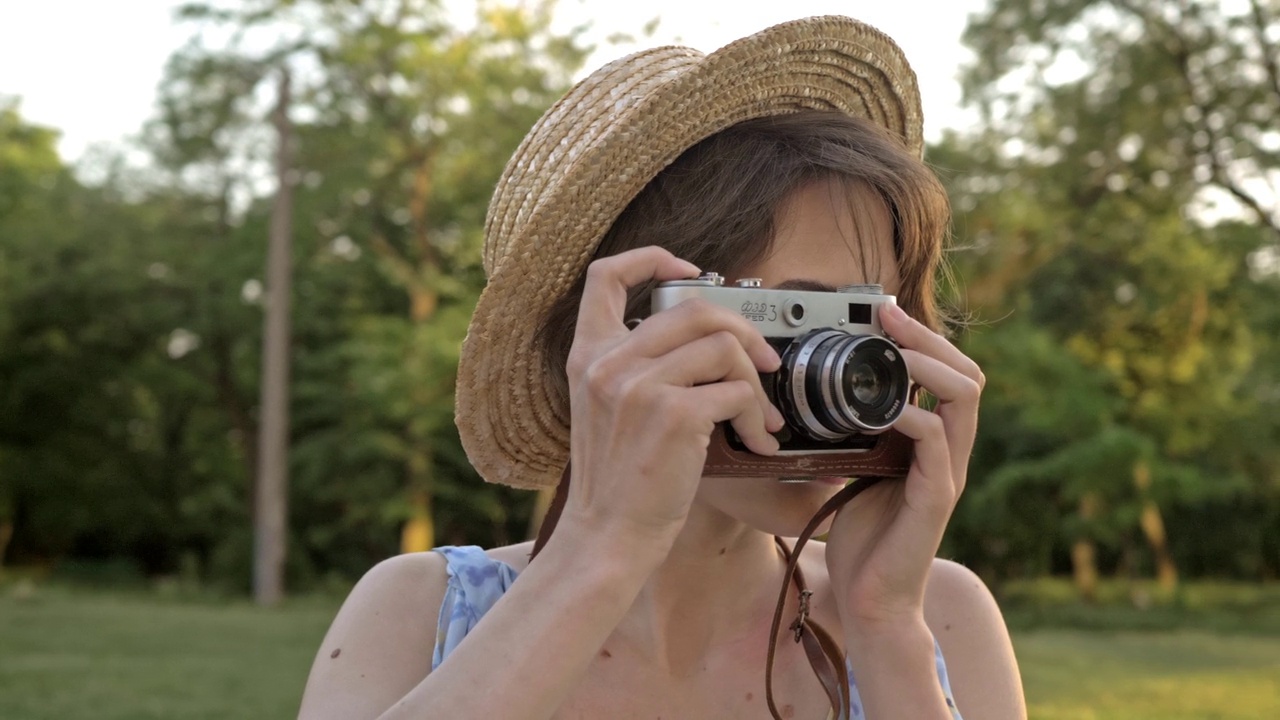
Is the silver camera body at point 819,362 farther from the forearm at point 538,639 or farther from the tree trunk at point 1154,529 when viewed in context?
the tree trunk at point 1154,529

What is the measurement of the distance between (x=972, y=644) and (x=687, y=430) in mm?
748

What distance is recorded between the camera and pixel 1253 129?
42.2ft

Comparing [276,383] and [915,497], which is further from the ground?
[276,383]

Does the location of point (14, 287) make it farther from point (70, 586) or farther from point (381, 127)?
point (381, 127)

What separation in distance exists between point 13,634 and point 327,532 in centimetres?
974

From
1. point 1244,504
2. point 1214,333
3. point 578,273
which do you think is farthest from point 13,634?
point 1244,504

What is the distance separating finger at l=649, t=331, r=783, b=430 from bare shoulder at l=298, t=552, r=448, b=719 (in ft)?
1.83

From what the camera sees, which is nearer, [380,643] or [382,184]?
[380,643]

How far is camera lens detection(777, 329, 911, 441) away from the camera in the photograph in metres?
1.55

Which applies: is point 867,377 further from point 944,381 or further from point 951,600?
point 951,600

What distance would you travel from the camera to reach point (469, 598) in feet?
5.94

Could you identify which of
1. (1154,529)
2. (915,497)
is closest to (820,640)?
(915,497)

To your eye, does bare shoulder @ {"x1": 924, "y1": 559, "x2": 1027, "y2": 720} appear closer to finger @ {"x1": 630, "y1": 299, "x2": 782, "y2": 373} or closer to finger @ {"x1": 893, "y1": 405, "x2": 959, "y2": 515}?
finger @ {"x1": 893, "y1": 405, "x2": 959, "y2": 515}

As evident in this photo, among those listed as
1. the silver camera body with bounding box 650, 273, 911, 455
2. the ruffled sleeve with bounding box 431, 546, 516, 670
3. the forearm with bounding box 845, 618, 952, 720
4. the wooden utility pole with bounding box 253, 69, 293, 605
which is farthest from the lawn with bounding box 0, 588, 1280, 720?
the silver camera body with bounding box 650, 273, 911, 455
